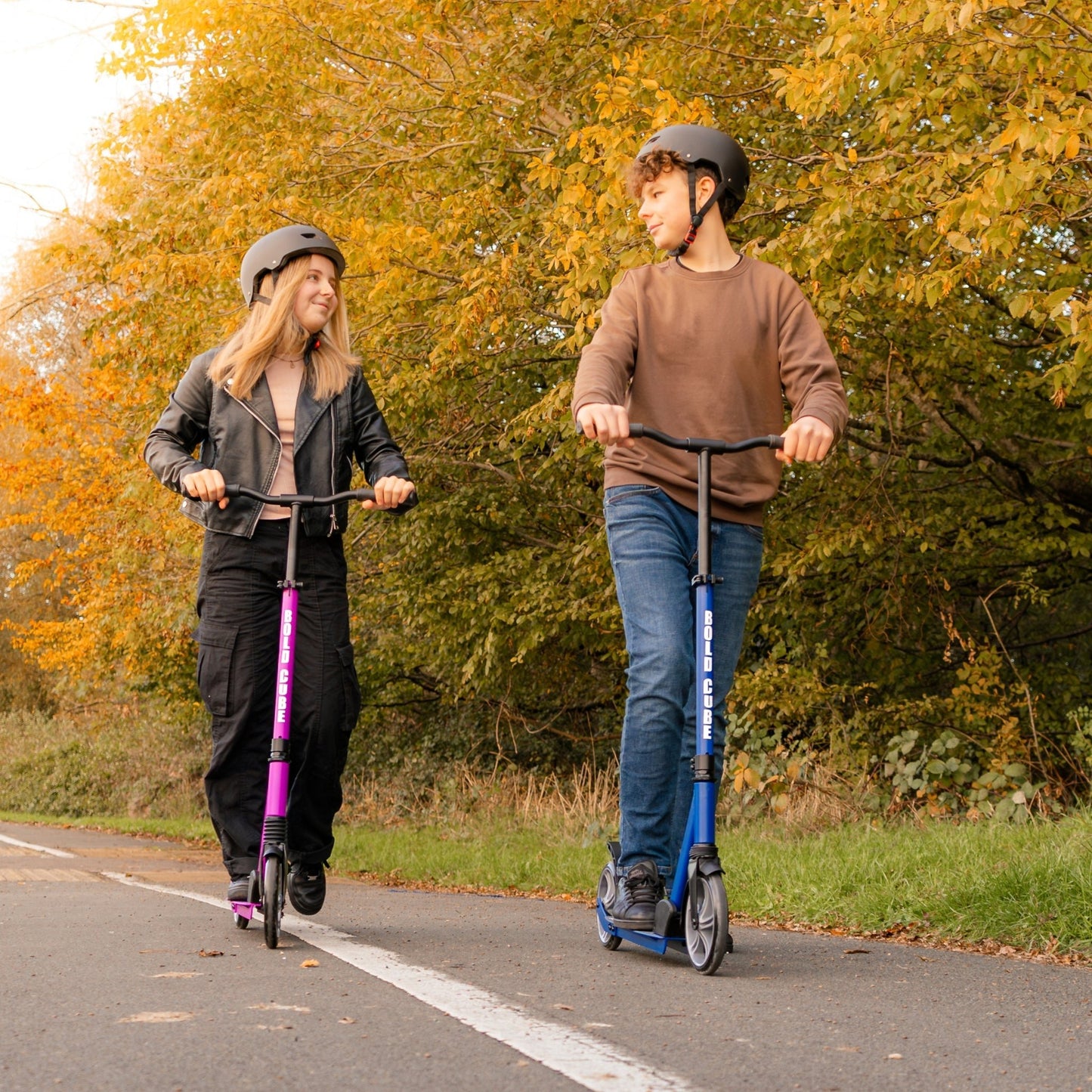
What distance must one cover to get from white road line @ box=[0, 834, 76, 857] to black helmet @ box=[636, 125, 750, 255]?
30.2 feet

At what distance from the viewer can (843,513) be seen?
11164 mm

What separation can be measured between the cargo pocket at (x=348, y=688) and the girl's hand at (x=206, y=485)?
0.66m

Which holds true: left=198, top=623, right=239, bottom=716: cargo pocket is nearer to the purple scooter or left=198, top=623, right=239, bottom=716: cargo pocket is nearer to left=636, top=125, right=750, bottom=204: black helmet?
the purple scooter

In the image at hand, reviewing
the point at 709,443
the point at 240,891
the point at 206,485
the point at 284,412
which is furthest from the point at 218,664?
the point at 709,443

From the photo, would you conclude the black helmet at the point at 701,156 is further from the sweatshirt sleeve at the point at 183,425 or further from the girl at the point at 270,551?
the sweatshirt sleeve at the point at 183,425

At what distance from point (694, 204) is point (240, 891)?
2485mm

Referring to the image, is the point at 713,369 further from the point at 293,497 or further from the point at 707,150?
the point at 293,497

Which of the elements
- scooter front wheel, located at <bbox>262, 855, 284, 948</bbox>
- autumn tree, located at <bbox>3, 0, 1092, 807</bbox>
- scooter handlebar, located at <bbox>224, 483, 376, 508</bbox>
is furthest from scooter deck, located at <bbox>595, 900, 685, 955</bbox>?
autumn tree, located at <bbox>3, 0, 1092, 807</bbox>

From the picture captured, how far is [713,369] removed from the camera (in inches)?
174

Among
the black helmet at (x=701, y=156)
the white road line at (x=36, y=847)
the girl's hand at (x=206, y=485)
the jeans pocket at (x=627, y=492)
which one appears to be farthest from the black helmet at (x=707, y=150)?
the white road line at (x=36, y=847)

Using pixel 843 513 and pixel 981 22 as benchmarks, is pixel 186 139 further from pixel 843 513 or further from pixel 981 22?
pixel 981 22

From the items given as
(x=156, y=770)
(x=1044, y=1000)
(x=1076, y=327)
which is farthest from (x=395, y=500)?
(x=156, y=770)

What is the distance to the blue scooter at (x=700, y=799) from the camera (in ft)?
13.1

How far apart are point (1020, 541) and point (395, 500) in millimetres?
7882
